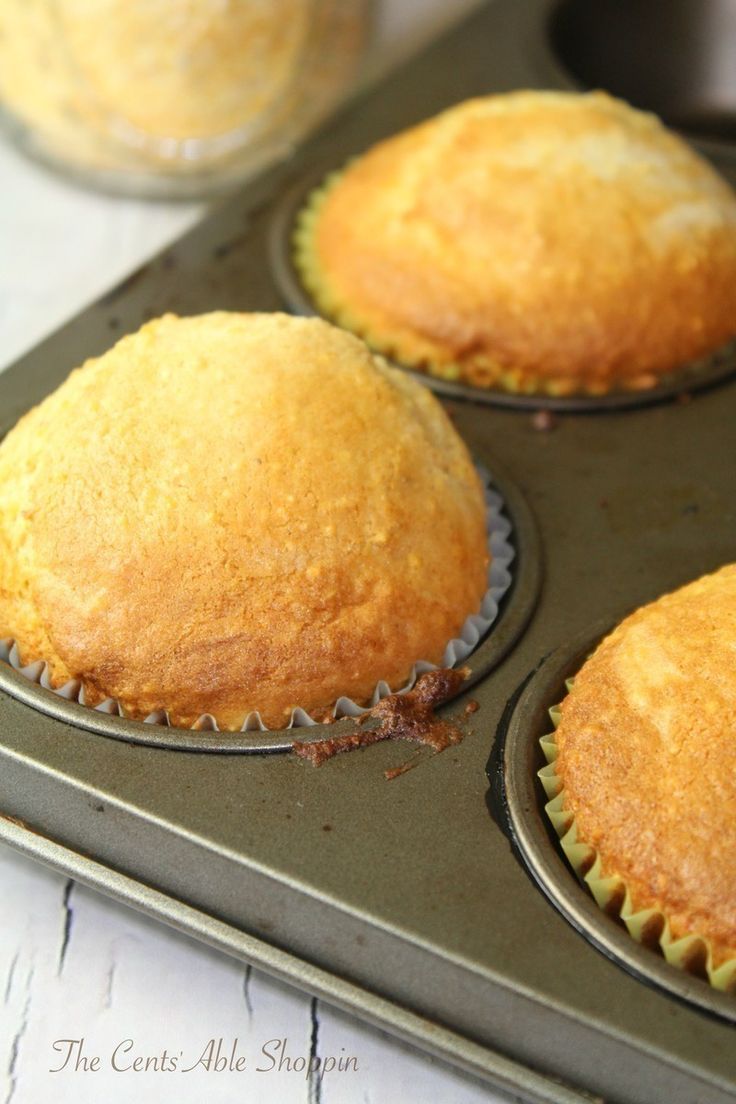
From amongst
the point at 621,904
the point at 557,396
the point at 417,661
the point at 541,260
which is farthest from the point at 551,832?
the point at 541,260

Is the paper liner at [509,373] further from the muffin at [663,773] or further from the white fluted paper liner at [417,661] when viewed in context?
the muffin at [663,773]

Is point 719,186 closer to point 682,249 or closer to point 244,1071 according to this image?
point 682,249

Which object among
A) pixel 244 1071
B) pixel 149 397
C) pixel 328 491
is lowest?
pixel 244 1071

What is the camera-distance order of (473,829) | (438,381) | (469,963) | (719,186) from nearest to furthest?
(469,963), (473,829), (438,381), (719,186)

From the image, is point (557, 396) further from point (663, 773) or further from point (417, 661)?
point (663, 773)

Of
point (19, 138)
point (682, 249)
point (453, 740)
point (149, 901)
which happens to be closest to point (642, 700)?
point (453, 740)

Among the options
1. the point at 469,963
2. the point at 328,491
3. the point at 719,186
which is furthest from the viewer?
the point at 719,186
